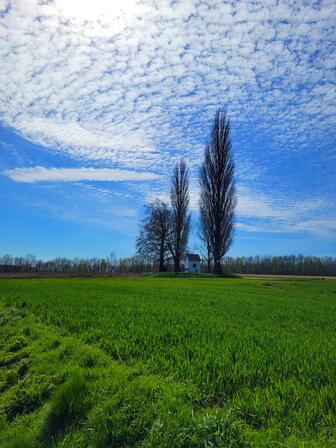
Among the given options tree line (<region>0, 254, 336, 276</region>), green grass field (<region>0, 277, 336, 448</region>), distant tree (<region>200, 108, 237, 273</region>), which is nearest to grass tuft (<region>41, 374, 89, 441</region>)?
green grass field (<region>0, 277, 336, 448</region>)

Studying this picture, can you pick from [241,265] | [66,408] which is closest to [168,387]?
[66,408]

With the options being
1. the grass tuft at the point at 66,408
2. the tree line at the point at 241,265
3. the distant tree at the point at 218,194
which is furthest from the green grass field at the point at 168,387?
the tree line at the point at 241,265

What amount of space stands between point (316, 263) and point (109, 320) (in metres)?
116

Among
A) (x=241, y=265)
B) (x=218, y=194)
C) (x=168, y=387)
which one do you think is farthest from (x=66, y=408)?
(x=241, y=265)

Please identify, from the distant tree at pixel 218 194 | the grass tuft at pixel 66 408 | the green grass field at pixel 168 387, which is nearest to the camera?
the green grass field at pixel 168 387

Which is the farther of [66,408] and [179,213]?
[179,213]

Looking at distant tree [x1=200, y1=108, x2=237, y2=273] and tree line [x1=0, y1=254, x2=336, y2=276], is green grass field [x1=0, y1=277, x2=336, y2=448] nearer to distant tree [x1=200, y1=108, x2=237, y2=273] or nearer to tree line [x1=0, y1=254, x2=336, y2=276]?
distant tree [x1=200, y1=108, x2=237, y2=273]

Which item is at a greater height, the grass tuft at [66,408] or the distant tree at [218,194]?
the distant tree at [218,194]

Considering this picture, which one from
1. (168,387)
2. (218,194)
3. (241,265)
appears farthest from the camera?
(241,265)

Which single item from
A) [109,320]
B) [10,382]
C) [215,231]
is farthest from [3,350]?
[215,231]

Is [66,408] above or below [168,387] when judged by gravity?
below

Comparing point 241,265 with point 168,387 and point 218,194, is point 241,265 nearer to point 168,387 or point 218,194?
point 218,194

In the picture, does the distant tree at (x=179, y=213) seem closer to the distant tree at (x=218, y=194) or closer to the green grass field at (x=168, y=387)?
the distant tree at (x=218, y=194)

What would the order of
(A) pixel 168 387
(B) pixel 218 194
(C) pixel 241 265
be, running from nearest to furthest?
(A) pixel 168 387, (B) pixel 218 194, (C) pixel 241 265
